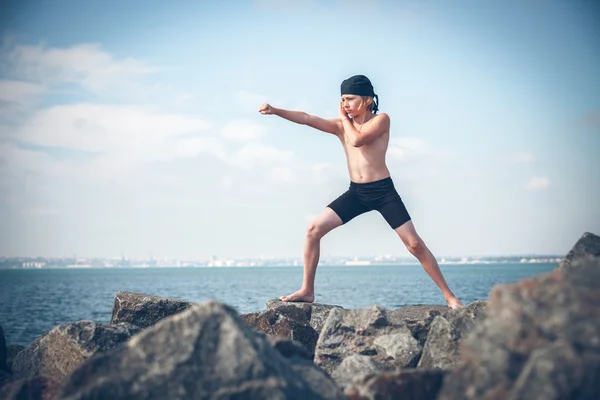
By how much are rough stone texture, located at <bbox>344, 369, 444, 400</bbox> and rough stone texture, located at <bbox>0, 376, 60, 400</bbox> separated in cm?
226

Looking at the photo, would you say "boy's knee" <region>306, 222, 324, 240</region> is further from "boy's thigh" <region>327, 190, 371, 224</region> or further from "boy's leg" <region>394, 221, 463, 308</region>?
"boy's leg" <region>394, 221, 463, 308</region>

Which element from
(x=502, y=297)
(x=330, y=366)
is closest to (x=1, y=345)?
(x=330, y=366)

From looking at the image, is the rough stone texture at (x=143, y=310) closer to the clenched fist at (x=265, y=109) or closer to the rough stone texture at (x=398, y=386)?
the clenched fist at (x=265, y=109)

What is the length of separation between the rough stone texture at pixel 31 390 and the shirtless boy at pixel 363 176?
12.8ft

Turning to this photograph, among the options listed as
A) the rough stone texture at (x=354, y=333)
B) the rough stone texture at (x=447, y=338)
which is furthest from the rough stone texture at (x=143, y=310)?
the rough stone texture at (x=447, y=338)

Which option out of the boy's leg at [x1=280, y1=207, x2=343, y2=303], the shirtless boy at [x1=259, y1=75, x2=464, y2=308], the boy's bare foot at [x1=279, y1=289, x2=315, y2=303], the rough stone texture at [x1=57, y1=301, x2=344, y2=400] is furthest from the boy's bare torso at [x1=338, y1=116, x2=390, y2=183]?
the rough stone texture at [x1=57, y1=301, x2=344, y2=400]

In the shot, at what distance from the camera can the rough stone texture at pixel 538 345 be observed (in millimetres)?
3633

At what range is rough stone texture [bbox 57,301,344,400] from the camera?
4.07m

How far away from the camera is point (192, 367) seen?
413 centimetres

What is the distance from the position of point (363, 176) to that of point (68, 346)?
13.1ft

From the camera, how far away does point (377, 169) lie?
27.3ft

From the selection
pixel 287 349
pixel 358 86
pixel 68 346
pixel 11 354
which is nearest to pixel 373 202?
pixel 358 86

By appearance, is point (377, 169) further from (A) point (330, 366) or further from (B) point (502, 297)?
(B) point (502, 297)

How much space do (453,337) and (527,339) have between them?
2.36m
